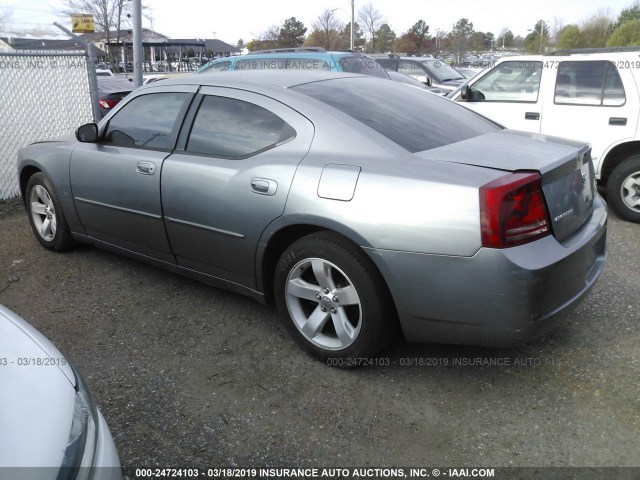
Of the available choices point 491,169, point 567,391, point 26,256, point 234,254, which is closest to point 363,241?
point 491,169

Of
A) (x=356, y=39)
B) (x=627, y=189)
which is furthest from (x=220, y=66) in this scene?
(x=356, y=39)

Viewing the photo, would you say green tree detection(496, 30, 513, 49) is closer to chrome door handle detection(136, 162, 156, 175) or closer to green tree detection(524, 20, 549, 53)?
green tree detection(524, 20, 549, 53)

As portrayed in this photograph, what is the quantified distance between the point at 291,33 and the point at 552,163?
5524 cm

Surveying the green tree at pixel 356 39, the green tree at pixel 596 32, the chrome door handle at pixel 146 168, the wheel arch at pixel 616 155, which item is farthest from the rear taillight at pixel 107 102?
the green tree at pixel 356 39

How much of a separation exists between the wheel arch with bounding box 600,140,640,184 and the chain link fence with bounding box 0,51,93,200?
6475mm

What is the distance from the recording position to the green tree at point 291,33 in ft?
164

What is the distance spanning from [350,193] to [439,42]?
6191 centimetres

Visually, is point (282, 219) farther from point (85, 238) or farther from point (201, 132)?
point (85, 238)

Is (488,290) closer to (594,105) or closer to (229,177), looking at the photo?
(229,177)

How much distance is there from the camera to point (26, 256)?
4.92 meters

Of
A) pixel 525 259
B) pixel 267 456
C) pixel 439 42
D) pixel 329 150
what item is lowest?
pixel 267 456

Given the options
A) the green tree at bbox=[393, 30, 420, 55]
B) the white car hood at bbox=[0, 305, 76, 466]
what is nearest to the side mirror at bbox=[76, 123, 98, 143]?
the white car hood at bbox=[0, 305, 76, 466]

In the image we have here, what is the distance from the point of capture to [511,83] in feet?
22.2

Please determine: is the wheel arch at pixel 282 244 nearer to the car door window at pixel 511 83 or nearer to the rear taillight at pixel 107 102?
the car door window at pixel 511 83
